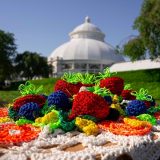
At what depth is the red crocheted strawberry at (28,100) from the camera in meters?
3.22

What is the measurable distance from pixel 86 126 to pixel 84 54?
60.8m

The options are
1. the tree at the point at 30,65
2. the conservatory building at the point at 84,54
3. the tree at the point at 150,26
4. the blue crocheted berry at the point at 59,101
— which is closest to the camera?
the blue crocheted berry at the point at 59,101

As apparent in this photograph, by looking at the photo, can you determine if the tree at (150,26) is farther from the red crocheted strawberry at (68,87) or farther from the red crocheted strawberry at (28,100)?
the red crocheted strawberry at (28,100)

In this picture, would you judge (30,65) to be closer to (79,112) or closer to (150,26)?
(150,26)

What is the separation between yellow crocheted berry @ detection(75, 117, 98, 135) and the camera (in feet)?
8.26

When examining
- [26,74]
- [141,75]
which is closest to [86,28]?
[26,74]

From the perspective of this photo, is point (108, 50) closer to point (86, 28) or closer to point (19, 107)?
point (86, 28)

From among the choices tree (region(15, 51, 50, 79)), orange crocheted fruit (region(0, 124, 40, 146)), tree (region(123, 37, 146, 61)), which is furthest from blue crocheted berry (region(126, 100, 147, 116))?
tree (region(15, 51, 50, 79))

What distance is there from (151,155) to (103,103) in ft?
1.87

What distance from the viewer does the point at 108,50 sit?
65375mm

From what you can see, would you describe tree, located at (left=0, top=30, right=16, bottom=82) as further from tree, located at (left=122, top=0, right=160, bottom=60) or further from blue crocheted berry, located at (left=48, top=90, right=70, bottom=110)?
blue crocheted berry, located at (left=48, top=90, right=70, bottom=110)

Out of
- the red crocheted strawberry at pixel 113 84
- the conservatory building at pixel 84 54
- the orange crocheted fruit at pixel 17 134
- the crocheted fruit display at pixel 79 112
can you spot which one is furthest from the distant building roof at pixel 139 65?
the orange crocheted fruit at pixel 17 134

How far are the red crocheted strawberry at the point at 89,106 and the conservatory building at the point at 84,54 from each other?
57.3m

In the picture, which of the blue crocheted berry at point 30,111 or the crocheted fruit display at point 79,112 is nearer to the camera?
the crocheted fruit display at point 79,112
